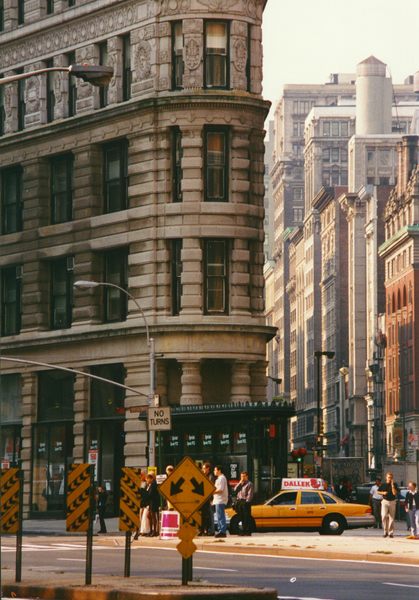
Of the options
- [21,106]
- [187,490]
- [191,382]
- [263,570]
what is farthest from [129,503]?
[21,106]

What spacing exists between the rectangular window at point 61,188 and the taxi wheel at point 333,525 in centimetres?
2770

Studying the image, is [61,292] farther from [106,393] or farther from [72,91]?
[72,91]

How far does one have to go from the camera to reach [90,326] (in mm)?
71750

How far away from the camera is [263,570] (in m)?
34.3

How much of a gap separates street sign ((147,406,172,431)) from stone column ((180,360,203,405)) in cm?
1194

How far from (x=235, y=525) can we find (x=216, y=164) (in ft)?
71.7

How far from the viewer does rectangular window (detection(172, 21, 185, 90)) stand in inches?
2744

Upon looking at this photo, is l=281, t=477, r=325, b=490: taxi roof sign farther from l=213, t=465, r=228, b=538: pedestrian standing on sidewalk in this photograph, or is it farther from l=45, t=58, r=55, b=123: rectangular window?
l=45, t=58, r=55, b=123: rectangular window

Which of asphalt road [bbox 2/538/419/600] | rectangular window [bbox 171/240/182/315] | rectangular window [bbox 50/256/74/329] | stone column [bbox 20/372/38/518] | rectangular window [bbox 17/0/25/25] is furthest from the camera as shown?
rectangular window [bbox 17/0/25/25]

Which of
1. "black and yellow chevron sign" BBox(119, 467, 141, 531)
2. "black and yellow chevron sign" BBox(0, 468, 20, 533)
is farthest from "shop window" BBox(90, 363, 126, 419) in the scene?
"black and yellow chevron sign" BBox(0, 468, 20, 533)

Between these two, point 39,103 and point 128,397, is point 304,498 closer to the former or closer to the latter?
point 128,397

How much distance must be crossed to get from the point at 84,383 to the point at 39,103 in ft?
45.1

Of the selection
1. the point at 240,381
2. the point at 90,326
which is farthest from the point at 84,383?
the point at 240,381

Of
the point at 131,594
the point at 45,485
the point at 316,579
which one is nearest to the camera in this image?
the point at 131,594
